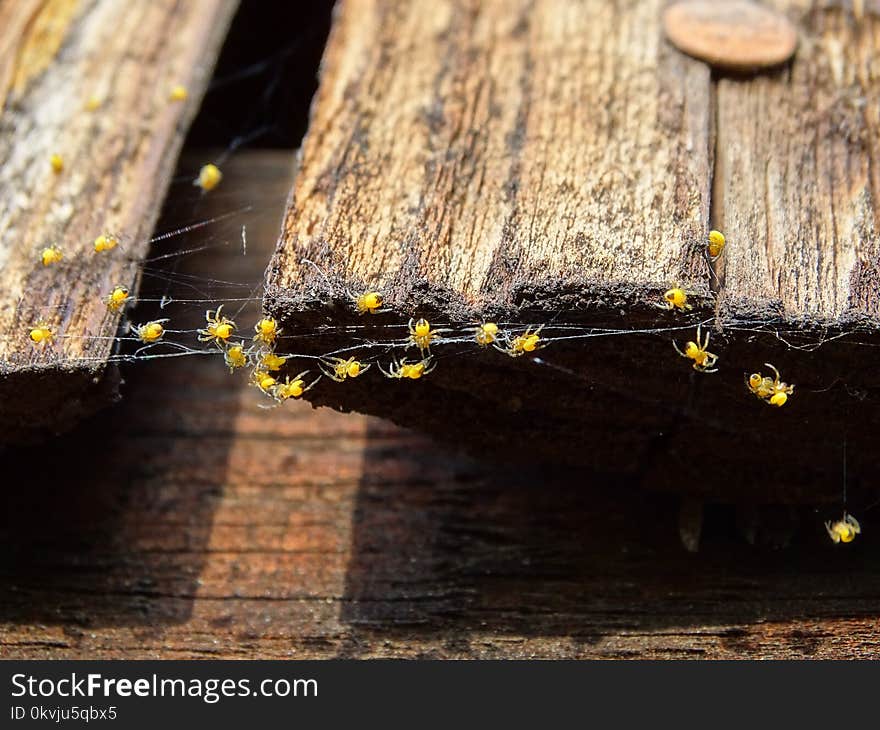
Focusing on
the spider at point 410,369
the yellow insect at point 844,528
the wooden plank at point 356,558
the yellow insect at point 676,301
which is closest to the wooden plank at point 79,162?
the wooden plank at point 356,558

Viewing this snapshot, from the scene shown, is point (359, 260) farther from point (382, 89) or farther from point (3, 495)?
point (3, 495)

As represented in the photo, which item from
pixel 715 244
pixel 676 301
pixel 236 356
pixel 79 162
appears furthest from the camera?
pixel 79 162

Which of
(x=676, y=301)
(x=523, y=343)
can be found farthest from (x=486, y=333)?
(x=676, y=301)

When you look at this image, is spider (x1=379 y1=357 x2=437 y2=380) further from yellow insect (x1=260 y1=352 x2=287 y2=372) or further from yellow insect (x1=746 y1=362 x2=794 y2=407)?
yellow insect (x1=746 y1=362 x2=794 y2=407)

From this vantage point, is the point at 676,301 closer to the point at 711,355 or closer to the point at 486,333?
the point at 711,355

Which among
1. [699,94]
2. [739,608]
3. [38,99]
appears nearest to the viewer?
[739,608]

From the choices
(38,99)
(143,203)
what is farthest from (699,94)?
(38,99)

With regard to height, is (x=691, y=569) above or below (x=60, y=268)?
below
